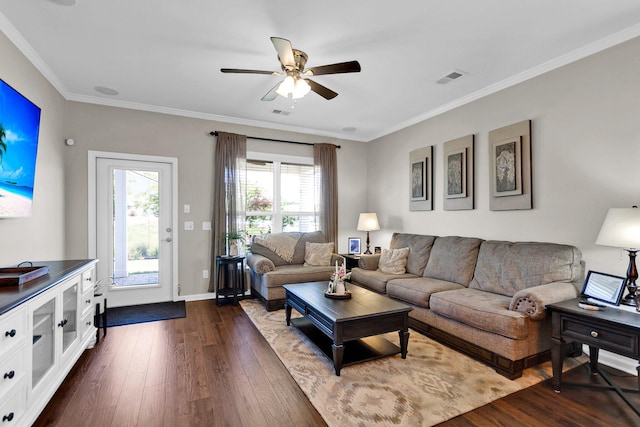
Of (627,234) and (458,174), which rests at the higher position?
(458,174)

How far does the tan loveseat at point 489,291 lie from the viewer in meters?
2.44

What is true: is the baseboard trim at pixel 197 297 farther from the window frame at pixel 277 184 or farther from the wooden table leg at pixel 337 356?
the wooden table leg at pixel 337 356

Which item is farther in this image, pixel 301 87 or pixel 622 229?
pixel 301 87

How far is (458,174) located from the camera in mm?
4090

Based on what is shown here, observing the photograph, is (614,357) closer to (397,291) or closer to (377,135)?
(397,291)

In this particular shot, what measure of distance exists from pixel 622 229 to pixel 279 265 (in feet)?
12.4

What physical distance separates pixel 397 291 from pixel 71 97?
4.64 meters

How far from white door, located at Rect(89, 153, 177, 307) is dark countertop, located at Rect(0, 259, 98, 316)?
1705mm

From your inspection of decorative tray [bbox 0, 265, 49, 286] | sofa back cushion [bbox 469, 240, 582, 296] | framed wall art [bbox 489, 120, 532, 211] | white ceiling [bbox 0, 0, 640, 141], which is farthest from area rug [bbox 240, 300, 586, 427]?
white ceiling [bbox 0, 0, 640, 141]

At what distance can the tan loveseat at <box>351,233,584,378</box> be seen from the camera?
244 cm

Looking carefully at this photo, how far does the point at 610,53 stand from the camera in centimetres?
269

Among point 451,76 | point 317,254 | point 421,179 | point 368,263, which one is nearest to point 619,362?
point 368,263

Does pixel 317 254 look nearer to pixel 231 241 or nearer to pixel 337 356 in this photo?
pixel 231 241

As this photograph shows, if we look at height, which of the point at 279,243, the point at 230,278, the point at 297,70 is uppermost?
the point at 297,70
